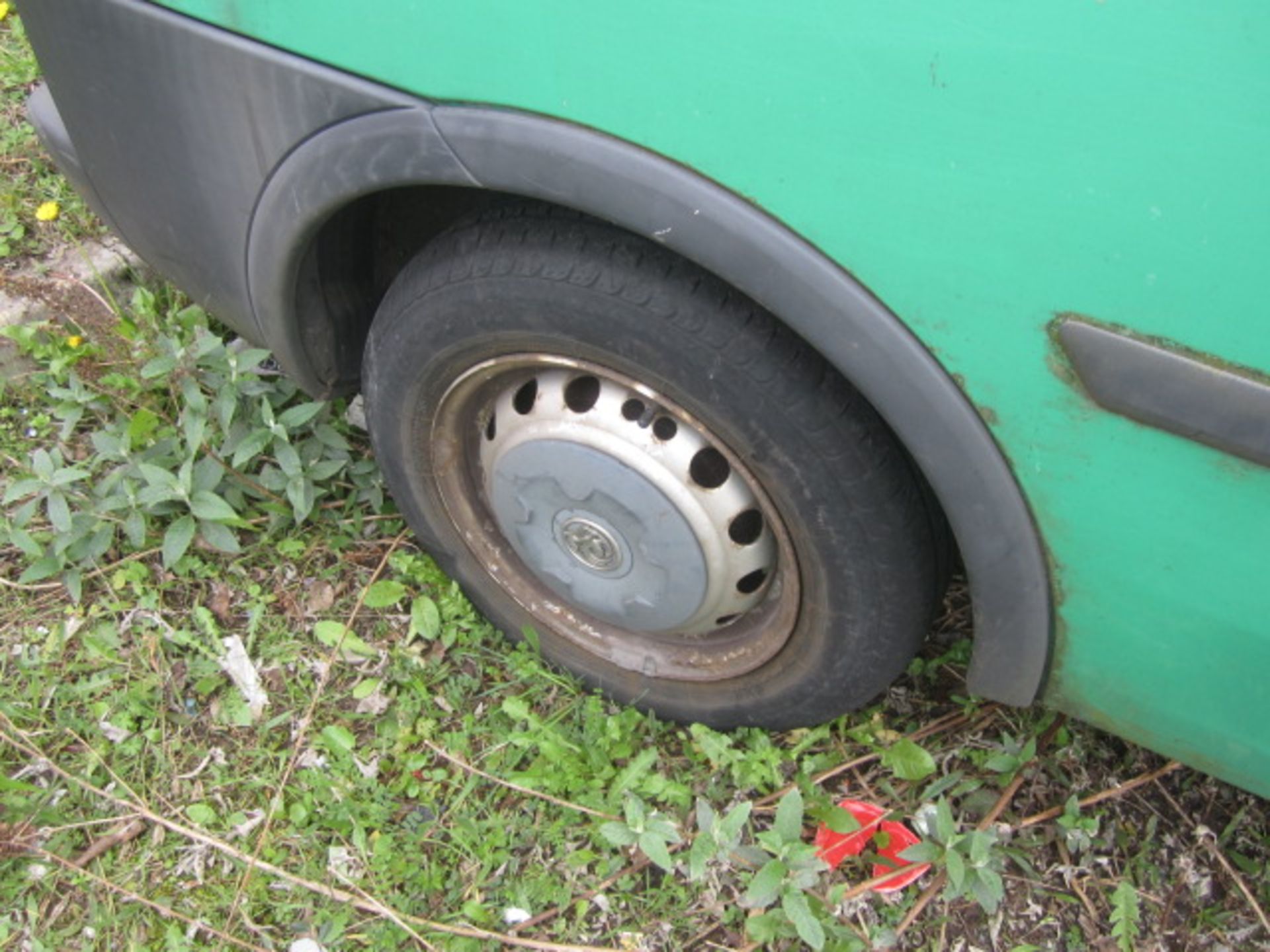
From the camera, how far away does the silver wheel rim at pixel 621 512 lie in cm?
170

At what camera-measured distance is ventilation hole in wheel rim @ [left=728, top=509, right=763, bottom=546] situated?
175 centimetres

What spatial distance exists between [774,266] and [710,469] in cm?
49

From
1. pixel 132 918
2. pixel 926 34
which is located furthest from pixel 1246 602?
pixel 132 918

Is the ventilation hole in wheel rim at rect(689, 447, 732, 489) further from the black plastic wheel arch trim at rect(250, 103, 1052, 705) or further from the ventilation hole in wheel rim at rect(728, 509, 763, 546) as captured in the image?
the black plastic wheel arch trim at rect(250, 103, 1052, 705)

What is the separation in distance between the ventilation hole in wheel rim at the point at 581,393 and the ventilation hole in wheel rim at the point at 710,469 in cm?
20

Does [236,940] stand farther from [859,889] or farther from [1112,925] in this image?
[1112,925]

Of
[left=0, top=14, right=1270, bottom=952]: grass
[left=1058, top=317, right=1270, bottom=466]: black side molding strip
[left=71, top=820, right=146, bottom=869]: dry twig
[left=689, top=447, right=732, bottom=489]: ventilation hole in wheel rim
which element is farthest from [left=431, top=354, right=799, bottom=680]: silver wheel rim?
[left=71, top=820, right=146, bottom=869]: dry twig

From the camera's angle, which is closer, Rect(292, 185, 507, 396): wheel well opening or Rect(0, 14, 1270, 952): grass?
Rect(292, 185, 507, 396): wheel well opening

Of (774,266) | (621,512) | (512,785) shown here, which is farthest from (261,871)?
(774,266)

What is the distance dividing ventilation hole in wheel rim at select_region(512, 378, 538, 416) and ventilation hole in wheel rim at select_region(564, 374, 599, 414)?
0.11 meters

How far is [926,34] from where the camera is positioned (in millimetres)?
1076

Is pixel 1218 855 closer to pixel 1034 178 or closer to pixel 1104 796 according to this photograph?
pixel 1104 796

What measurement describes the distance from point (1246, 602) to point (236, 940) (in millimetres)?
1630

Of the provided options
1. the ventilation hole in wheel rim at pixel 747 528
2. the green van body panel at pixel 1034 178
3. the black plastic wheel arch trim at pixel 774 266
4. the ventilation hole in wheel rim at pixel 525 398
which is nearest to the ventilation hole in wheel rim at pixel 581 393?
the ventilation hole in wheel rim at pixel 525 398
